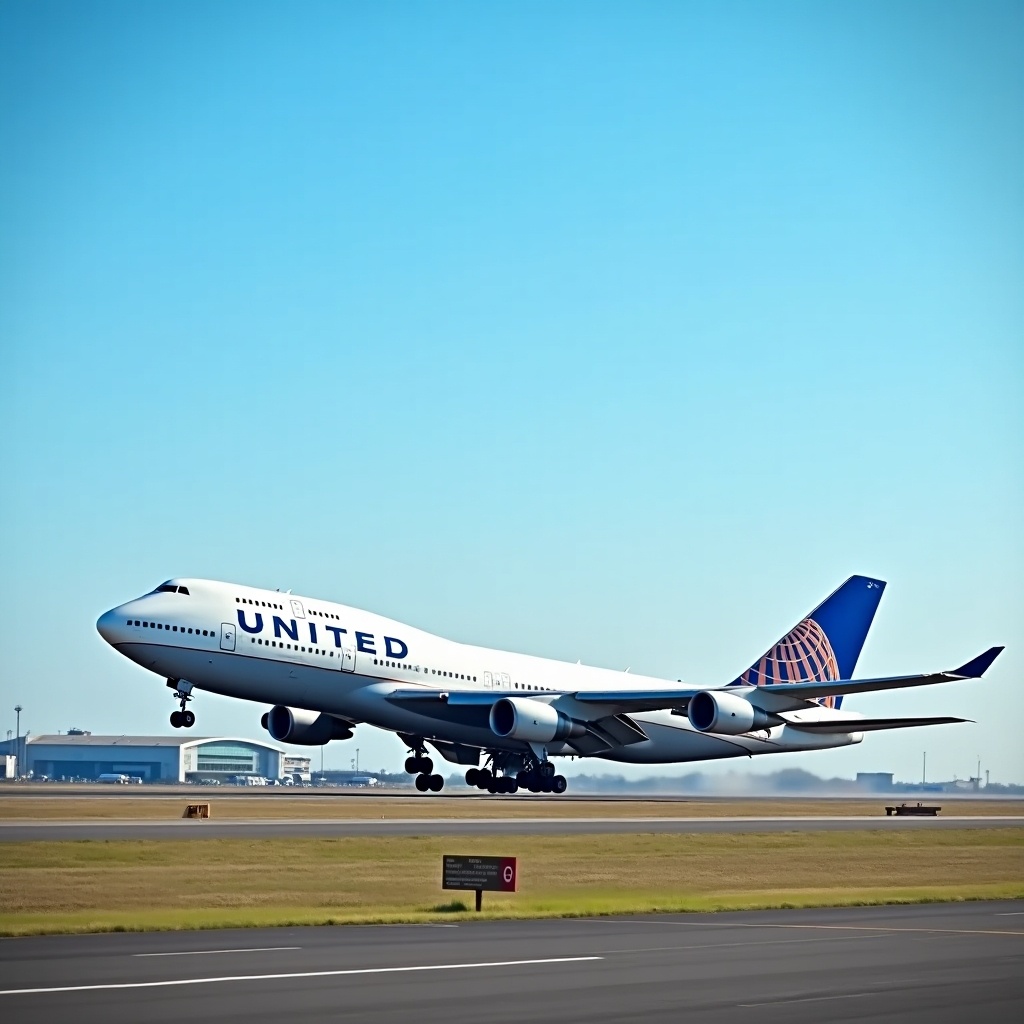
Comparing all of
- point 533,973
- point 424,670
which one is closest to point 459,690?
point 424,670

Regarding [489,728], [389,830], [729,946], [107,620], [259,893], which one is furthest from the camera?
[489,728]

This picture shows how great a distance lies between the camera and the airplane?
63.4 meters

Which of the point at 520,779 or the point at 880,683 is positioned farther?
the point at 520,779

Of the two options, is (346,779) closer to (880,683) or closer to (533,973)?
(880,683)

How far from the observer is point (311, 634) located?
6594cm

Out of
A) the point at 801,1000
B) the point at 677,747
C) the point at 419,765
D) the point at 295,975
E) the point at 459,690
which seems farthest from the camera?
the point at 677,747

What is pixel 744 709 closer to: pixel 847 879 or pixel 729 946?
pixel 847 879

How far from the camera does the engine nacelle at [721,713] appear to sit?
64688 millimetres

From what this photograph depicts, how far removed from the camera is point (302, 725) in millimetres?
72875

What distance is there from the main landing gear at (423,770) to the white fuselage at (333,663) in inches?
169

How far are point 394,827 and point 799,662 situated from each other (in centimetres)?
3642

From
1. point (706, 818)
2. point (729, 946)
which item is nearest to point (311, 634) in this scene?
point (706, 818)

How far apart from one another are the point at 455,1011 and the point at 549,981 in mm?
2595

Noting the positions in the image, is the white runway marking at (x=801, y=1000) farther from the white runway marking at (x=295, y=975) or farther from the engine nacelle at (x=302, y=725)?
the engine nacelle at (x=302, y=725)
